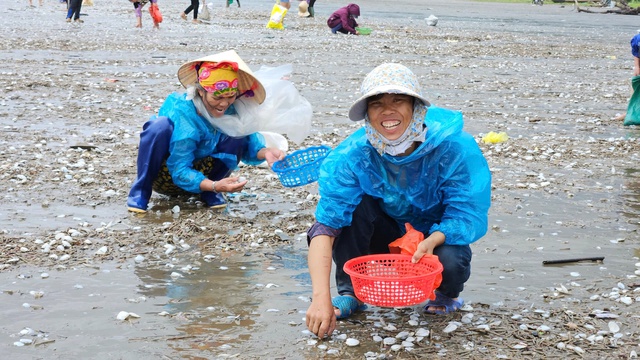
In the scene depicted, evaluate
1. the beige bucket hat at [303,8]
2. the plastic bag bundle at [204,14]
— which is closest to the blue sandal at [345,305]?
the plastic bag bundle at [204,14]

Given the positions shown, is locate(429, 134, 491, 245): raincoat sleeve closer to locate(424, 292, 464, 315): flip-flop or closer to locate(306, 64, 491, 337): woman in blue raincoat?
locate(306, 64, 491, 337): woman in blue raincoat

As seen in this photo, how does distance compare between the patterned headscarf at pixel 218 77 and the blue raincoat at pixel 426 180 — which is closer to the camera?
the blue raincoat at pixel 426 180

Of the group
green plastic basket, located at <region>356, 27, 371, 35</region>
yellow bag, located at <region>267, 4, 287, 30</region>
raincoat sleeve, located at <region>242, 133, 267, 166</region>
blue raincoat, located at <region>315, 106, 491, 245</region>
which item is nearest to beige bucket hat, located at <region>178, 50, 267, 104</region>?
raincoat sleeve, located at <region>242, 133, 267, 166</region>

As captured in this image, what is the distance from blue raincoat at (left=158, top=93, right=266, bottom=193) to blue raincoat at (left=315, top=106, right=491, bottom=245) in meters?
2.04

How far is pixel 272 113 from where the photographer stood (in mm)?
5957

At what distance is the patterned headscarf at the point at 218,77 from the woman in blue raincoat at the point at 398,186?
72.6 inches

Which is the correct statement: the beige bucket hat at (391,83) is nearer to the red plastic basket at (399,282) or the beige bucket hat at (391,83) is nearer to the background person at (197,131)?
the red plastic basket at (399,282)

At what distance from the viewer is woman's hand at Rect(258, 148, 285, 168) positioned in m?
5.74

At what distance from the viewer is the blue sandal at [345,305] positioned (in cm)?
403

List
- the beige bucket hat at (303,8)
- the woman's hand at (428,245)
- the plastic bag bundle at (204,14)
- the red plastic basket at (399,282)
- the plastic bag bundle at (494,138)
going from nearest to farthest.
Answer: the red plastic basket at (399,282)
the woman's hand at (428,245)
the plastic bag bundle at (494,138)
the plastic bag bundle at (204,14)
the beige bucket hat at (303,8)

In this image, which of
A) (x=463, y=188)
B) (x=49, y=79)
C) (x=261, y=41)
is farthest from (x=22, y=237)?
(x=261, y=41)

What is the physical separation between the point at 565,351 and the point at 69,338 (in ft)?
7.73

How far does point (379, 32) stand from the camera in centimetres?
2538

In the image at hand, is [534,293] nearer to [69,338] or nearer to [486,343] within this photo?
[486,343]
